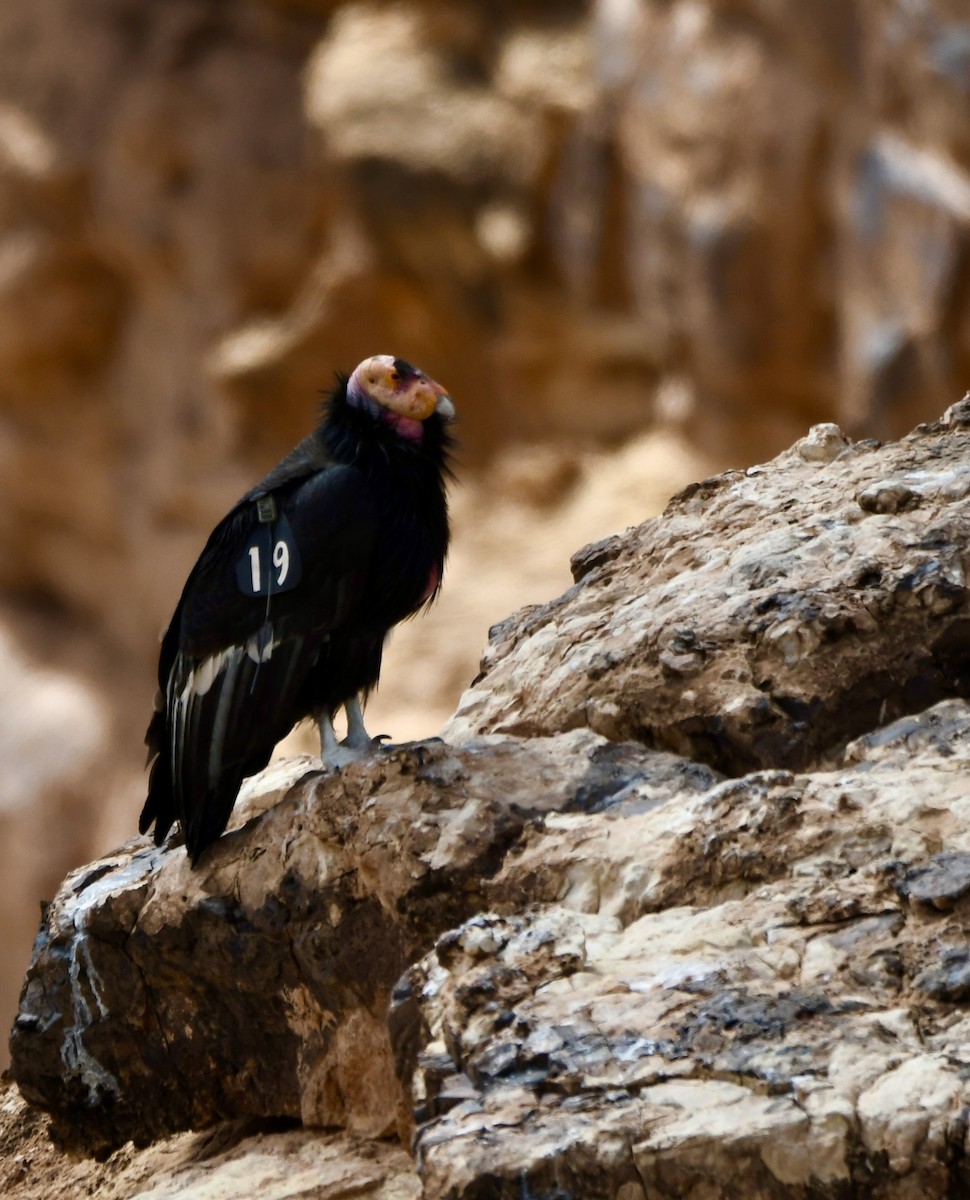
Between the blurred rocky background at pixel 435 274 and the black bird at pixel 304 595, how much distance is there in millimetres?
4365

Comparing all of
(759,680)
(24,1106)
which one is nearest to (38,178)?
(24,1106)

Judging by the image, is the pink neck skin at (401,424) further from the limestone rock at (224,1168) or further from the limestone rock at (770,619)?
the limestone rock at (224,1168)

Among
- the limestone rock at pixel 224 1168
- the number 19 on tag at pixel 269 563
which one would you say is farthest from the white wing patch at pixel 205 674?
the limestone rock at pixel 224 1168

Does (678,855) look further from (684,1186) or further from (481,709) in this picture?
(481,709)

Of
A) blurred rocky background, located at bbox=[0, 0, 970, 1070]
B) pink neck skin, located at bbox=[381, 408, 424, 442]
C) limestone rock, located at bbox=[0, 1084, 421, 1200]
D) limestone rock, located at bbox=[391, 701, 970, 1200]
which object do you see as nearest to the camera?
limestone rock, located at bbox=[391, 701, 970, 1200]

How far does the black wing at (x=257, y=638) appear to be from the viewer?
2.95 metres

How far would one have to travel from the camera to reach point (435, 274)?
31.3 ft

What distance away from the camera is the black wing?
9.68 feet

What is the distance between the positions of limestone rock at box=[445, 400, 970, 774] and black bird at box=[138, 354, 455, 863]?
273 millimetres

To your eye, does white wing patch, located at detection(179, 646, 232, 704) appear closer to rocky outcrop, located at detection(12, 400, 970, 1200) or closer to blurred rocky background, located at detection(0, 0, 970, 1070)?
rocky outcrop, located at detection(12, 400, 970, 1200)

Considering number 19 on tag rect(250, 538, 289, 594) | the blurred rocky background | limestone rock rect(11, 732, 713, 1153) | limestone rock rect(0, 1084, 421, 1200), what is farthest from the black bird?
the blurred rocky background

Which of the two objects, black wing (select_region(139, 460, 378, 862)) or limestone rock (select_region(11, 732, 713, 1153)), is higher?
black wing (select_region(139, 460, 378, 862))

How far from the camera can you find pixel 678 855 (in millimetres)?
2314

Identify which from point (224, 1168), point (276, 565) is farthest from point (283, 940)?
point (276, 565)
